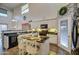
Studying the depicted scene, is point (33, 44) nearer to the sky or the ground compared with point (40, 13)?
nearer to the ground

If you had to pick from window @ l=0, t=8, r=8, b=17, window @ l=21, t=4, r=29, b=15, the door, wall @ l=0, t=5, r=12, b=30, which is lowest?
the door

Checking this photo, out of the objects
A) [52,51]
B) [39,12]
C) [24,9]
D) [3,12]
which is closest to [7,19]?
[3,12]

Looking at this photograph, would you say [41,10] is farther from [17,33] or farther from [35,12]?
[17,33]

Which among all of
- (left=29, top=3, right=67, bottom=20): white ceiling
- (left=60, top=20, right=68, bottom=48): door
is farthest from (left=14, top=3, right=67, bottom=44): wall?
(left=60, top=20, right=68, bottom=48): door

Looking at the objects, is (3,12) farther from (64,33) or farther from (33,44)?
(64,33)

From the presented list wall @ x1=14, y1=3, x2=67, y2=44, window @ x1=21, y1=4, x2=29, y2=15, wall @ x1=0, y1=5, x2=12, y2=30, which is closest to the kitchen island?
wall @ x1=14, y1=3, x2=67, y2=44

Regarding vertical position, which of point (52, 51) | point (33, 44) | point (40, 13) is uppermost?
point (40, 13)

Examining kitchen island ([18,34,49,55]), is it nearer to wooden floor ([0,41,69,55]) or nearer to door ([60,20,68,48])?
wooden floor ([0,41,69,55])

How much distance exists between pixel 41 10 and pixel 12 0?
1.82 feet

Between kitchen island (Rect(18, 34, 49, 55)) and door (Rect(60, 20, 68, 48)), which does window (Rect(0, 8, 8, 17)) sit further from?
door (Rect(60, 20, 68, 48))

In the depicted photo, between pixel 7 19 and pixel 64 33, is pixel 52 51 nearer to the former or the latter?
pixel 64 33

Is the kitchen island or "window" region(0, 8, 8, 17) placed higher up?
"window" region(0, 8, 8, 17)

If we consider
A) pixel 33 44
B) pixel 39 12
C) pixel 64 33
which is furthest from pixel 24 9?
pixel 64 33

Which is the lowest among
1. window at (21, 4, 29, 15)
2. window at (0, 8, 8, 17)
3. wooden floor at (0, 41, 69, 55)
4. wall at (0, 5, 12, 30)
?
wooden floor at (0, 41, 69, 55)
